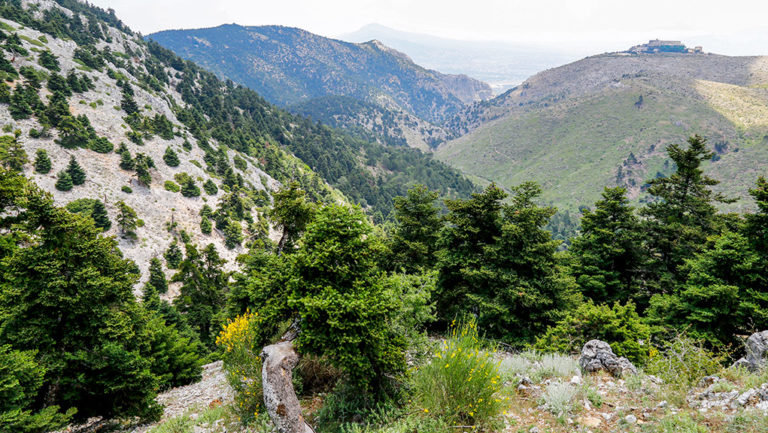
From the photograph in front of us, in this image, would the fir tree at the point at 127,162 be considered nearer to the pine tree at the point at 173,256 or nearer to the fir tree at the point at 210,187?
the fir tree at the point at 210,187

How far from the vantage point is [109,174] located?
161 feet

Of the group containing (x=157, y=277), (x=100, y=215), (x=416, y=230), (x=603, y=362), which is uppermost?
(x=603, y=362)

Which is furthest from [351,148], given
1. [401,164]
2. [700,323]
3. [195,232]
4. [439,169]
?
[700,323]

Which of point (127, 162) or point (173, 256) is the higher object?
point (127, 162)

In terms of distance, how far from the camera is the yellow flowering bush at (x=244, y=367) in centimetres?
714

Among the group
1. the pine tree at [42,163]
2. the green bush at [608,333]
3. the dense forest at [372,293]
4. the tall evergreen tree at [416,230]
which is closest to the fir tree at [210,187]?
the pine tree at [42,163]

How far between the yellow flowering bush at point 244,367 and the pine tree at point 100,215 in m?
45.3

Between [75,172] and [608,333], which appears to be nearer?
[608,333]

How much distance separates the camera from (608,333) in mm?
11266

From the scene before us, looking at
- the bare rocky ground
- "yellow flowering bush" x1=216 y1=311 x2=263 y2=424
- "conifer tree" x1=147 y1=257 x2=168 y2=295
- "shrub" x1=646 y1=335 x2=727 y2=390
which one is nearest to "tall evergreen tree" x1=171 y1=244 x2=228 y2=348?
"conifer tree" x1=147 y1=257 x2=168 y2=295

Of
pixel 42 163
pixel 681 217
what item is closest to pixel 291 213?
pixel 681 217

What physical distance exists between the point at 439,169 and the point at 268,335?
615 ft

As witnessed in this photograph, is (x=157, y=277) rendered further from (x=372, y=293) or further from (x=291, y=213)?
(x=372, y=293)

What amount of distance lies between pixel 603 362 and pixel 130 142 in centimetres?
7390
